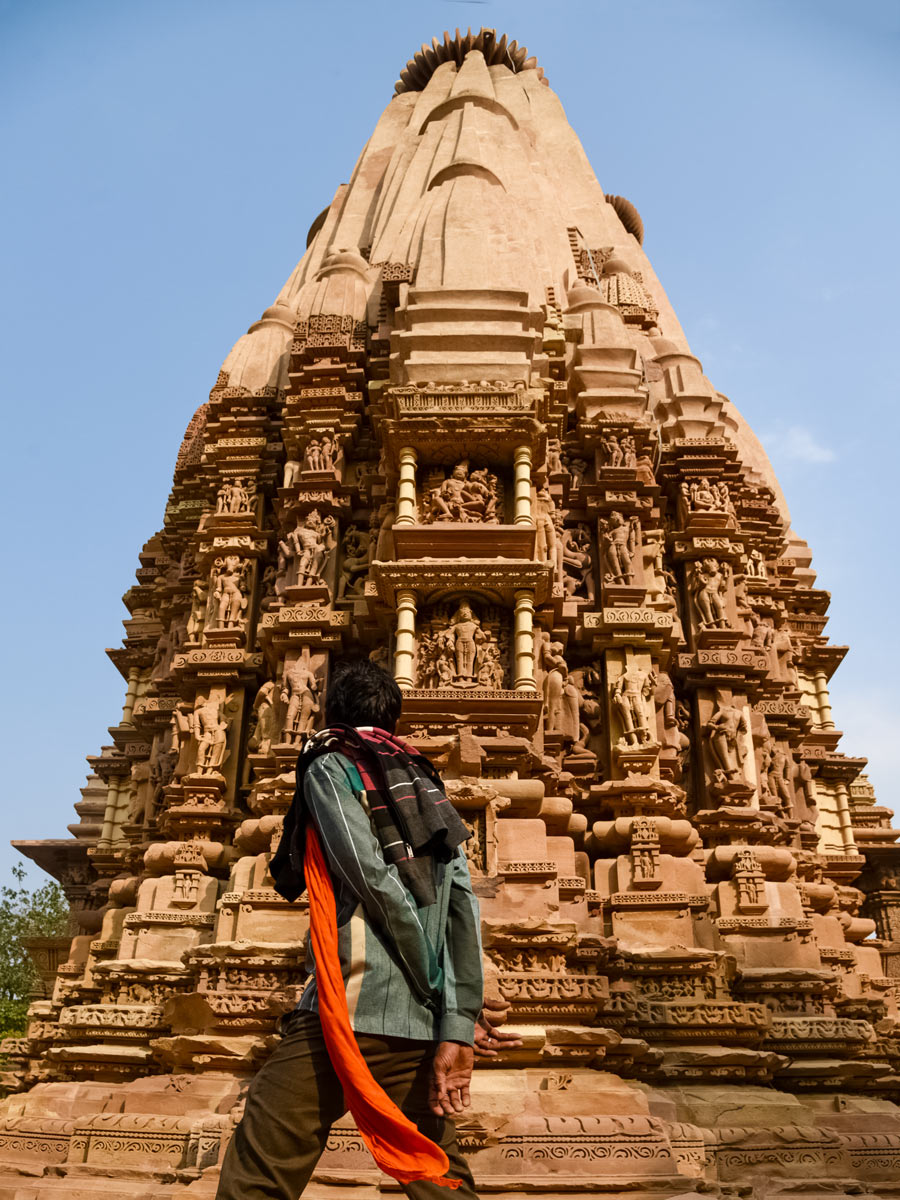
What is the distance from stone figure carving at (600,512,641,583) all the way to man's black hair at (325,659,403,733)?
10.4 metres

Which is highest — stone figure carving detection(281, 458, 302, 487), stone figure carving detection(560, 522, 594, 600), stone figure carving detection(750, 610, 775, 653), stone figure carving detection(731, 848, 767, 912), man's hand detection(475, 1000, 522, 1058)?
stone figure carving detection(281, 458, 302, 487)

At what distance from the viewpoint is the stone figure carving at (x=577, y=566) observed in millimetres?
13969

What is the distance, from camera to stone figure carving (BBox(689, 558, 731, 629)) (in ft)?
48.6

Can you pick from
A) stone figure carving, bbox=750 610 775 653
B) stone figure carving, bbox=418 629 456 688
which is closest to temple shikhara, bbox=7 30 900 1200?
stone figure carving, bbox=418 629 456 688

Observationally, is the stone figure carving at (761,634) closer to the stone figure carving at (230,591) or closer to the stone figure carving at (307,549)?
the stone figure carving at (307,549)

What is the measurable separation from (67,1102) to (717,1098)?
5856 mm

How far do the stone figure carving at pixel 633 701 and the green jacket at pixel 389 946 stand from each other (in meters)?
9.50

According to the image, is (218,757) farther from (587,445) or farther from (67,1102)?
(587,445)

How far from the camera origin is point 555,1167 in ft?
20.9

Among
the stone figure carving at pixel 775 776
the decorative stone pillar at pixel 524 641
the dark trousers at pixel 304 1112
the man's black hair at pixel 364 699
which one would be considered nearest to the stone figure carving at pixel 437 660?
the decorative stone pillar at pixel 524 641

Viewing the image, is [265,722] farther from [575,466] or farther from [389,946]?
[389,946]

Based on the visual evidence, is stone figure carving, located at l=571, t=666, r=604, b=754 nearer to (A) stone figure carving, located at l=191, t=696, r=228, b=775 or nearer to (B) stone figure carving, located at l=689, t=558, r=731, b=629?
(B) stone figure carving, located at l=689, t=558, r=731, b=629

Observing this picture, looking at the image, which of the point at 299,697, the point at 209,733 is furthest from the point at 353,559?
the point at 209,733

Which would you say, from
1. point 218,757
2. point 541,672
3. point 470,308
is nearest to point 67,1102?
point 218,757
